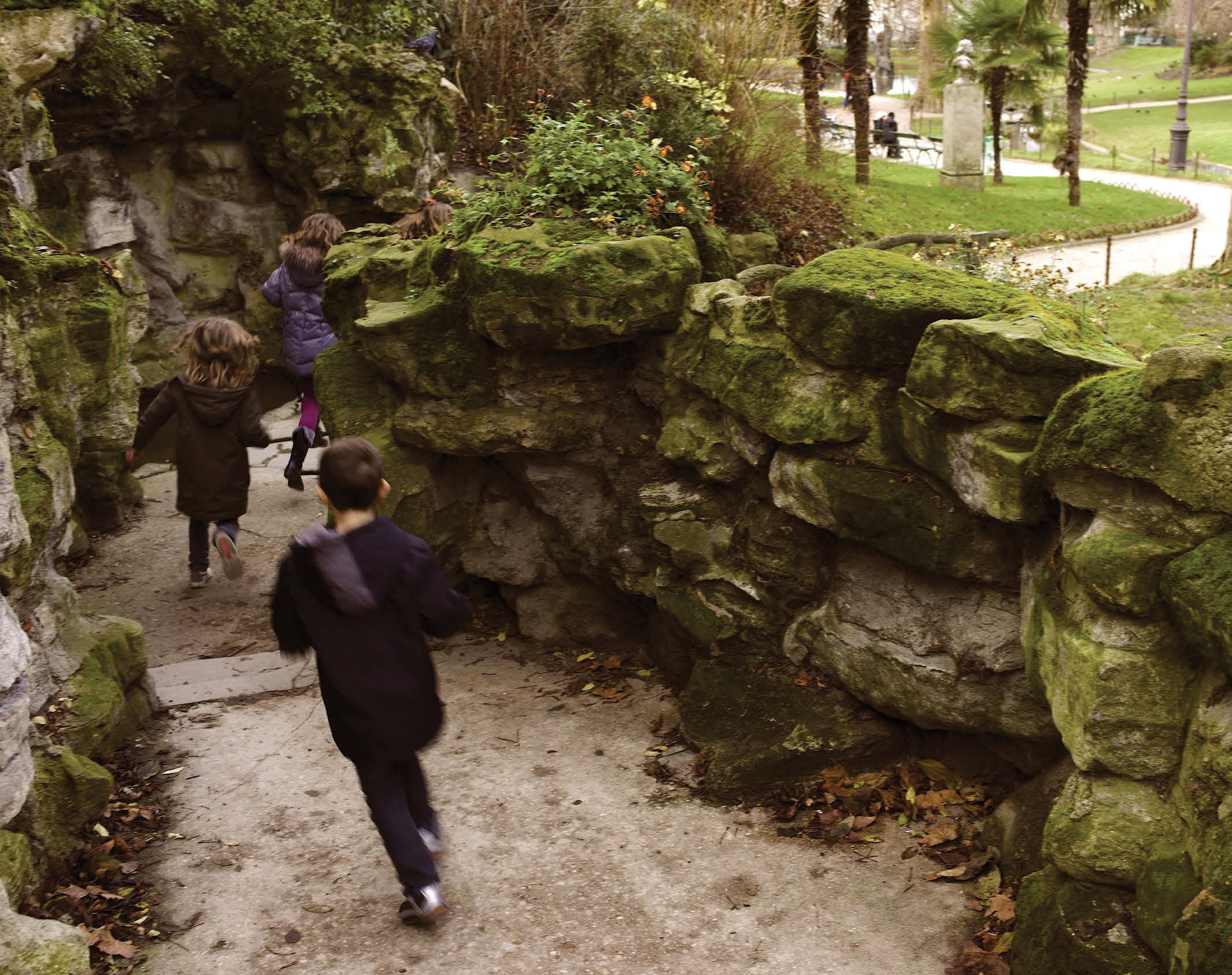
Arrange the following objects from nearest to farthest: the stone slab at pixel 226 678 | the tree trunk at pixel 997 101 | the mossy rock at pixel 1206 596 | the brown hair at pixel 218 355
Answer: the mossy rock at pixel 1206 596, the stone slab at pixel 226 678, the brown hair at pixel 218 355, the tree trunk at pixel 997 101

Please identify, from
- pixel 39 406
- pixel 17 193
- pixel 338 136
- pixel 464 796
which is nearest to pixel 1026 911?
pixel 464 796

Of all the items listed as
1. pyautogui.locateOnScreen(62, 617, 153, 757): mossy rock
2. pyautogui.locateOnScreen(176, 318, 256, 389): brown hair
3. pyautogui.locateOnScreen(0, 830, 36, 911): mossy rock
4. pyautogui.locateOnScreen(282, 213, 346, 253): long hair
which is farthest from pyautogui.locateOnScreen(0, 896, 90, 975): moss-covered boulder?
pyautogui.locateOnScreen(282, 213, 346, 253): long hair

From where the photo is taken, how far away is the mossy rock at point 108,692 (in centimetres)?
521

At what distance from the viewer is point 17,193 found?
686 centimetres

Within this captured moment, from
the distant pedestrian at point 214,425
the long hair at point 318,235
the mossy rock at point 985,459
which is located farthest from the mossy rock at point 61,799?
the long hair at point 318,235

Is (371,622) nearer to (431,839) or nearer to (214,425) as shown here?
(431,839)

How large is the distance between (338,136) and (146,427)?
542 centimetres

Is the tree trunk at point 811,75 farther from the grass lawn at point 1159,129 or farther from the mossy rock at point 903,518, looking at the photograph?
the grass lawn at point 1159,129

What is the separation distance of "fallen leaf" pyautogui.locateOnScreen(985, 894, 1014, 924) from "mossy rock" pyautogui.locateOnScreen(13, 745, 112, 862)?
3.73 m

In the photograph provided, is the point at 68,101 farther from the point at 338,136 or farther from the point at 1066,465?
the point at 1066,465

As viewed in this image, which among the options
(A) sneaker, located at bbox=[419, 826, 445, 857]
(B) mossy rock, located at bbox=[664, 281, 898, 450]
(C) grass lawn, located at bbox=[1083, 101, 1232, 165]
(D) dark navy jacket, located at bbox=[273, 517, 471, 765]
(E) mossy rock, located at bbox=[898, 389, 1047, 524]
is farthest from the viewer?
(C) grass lawn, located at bbox=[1083, 101, 1232, 165]

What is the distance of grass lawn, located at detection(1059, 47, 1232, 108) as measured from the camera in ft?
170

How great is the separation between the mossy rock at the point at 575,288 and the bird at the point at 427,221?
1.64 m

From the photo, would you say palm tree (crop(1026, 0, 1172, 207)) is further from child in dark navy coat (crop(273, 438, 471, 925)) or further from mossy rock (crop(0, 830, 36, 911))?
mossy rock (crop(0, 830, 36, 911))
